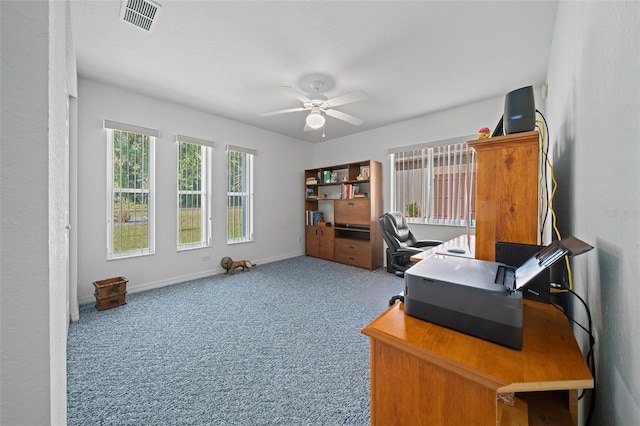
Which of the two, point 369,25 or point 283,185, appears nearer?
point 369,25

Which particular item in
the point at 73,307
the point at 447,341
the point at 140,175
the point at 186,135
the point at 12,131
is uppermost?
the point at 186,135

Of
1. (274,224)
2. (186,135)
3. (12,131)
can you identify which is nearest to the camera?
(12,131)

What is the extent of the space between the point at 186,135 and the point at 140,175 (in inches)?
33.7

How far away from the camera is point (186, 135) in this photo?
143 inches

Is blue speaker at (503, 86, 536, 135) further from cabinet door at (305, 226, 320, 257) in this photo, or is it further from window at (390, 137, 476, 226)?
cabinet door at (305, 226, 320, 257)

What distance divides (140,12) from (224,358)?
2.68 metres

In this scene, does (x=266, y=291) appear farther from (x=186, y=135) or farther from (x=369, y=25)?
(x=369, y=25)

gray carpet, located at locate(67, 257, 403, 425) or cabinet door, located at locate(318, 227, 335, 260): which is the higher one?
cabinet door, located at locate(318, 227, 335, 260)

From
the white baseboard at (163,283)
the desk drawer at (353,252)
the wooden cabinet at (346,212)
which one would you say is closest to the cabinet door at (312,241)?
the wooden cabinet at (346,212)

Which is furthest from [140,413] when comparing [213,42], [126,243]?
→ [213,42]

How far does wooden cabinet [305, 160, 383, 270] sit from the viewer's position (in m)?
4.37

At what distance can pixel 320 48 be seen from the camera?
2219 mm

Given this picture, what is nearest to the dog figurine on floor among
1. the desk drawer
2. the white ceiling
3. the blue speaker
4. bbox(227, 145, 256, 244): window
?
bbox(227, 145, 256, 244): window

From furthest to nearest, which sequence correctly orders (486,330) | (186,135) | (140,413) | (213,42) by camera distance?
1. (186,135)
2. (213,42)
3. (140,413)
4. (486,330)
